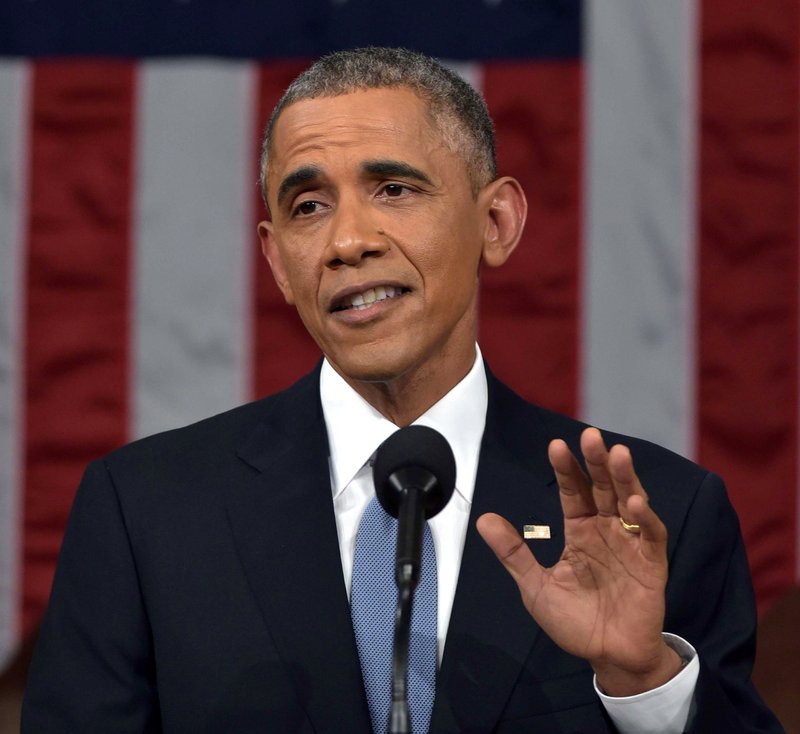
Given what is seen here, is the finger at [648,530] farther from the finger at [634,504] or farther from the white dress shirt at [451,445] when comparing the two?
the white dress shirt at [451,445]

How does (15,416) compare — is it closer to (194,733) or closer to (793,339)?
(194,733)

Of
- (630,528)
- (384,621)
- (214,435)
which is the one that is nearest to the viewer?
(630,528)

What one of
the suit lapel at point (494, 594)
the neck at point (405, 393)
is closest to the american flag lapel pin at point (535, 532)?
the suit lapel at point (494, 594)

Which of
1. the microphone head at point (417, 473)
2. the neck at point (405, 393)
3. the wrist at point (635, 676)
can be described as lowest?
the wrist at point (635, 676)

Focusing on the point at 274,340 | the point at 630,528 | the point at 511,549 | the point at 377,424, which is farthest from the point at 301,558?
the point at 274,340

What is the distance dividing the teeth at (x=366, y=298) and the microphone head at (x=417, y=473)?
0.38 m

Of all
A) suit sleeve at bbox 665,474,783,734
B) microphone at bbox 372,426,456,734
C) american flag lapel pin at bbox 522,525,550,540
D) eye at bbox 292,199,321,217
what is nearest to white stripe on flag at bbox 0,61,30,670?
eye at bbox 292,199,321,217

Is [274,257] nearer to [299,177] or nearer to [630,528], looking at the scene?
[299,177]

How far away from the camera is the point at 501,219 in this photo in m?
1.82

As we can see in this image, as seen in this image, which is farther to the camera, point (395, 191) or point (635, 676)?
point (395, 191)

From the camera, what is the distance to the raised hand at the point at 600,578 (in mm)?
1310

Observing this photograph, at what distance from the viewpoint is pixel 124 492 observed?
5.42 ft

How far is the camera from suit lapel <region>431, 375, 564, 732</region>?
4.84 feet

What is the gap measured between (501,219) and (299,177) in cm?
32
